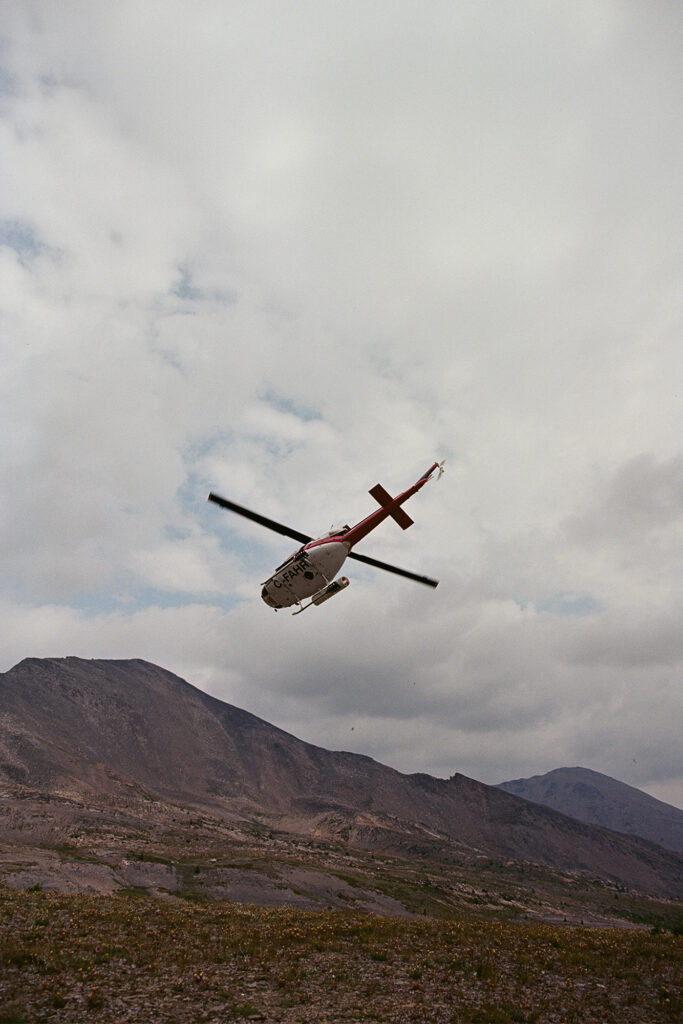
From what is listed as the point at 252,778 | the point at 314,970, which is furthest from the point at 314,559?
the point at 252,778

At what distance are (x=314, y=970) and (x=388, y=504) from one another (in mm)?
17843

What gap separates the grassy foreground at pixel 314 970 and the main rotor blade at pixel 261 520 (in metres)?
15.3

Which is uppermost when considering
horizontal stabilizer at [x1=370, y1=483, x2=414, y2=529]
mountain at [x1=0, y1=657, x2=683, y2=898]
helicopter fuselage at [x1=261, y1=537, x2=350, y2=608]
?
horizontal stabilizer at [x1=370, y1=483, x2=414, y2=529]

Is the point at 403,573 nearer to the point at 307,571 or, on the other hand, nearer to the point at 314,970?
the point at 307,571

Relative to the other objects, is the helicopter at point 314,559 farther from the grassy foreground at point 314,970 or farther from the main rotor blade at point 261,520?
the grassy foreground at point 314,970

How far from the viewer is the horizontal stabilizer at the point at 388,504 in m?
26.7

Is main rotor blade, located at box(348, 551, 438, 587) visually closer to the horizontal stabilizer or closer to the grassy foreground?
the horizontal stabilizer

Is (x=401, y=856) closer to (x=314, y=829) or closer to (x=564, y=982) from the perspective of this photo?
(x=314, y=829)

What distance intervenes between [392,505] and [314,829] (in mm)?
127550

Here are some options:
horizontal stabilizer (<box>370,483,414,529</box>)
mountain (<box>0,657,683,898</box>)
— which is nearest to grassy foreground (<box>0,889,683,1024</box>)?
horizontal stabilizer (<box>370,483,414,529</box>)

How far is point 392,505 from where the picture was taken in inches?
1077

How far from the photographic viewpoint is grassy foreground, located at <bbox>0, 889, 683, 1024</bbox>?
549 inches

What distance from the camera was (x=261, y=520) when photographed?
25.3 m

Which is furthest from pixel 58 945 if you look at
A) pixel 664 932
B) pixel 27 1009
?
pixel 664 932
